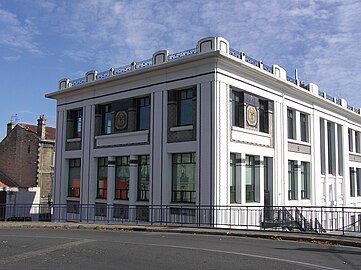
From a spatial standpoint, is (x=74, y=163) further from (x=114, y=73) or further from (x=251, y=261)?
(x=251, y=261)

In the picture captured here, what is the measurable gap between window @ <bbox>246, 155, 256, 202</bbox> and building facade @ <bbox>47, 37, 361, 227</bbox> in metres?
0.06

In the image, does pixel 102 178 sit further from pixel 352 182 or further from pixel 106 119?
pixel 352 182

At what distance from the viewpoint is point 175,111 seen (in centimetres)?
2327

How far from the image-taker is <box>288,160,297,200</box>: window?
27453mm

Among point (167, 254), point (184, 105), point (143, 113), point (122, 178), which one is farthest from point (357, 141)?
point (167, 254)

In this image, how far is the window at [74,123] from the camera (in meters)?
29.7

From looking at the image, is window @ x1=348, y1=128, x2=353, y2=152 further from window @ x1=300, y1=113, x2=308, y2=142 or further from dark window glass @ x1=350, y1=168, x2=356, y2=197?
window @ x1=300, y1=113, x2=308, y2=142

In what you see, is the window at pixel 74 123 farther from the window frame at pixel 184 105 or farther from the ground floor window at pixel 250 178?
the ground floor window at pixel 250 178

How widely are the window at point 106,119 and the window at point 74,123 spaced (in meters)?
2.53

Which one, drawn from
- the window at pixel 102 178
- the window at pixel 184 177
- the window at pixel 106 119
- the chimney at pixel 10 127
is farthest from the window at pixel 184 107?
the chimney at pixel 10 127

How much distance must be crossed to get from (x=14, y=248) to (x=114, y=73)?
16.6 metres

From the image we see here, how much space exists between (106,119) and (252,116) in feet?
31.5

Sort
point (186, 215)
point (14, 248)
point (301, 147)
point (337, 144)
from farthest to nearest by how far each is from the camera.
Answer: point (337, 144), point (301, 147), point (186, 215), point (14, 248)

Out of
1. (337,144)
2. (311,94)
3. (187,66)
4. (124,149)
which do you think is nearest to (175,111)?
(187,66)
